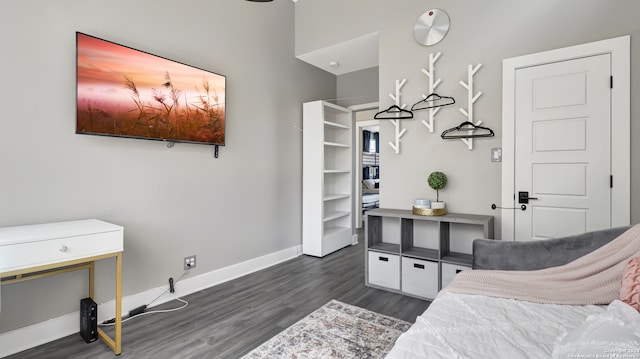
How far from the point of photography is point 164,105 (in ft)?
8.80

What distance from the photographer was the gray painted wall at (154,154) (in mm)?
2041

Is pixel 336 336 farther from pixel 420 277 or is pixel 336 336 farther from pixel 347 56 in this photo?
pixel 347 56

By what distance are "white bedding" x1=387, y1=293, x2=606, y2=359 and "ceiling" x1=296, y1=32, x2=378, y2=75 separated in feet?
9.90

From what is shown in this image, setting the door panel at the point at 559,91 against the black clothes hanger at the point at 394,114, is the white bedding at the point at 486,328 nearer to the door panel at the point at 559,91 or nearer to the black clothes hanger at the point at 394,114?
the door panel at the point at 559,91

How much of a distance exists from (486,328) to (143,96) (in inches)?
109

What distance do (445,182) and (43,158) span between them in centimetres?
315

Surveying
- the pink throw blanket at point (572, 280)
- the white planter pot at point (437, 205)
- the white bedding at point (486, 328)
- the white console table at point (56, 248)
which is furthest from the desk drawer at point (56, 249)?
the white planter pot at point (437, 205)

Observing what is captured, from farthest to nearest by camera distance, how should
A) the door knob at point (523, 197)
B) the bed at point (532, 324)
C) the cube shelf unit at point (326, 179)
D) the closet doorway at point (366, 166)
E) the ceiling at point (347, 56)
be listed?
the closet doorway at point (366, 166)
the cube shelf unit at point (326, 179)
the ceiling at point (347, 56)
the door knob at point (523, 197)
the bed at point (532, 324)

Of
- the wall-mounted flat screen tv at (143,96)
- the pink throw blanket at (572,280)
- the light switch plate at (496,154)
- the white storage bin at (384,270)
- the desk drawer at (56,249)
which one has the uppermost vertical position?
the wall-mounted flat screen tv at (143,96)

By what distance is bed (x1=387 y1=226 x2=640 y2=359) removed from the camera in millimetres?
971

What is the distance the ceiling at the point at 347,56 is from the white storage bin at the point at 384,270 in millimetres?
2441

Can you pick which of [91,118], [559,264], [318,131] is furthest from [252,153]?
[559,264]

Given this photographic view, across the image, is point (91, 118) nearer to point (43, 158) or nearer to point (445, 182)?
point (43, 158)

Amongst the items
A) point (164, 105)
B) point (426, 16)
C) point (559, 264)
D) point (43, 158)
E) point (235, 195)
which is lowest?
point (559, 264)
